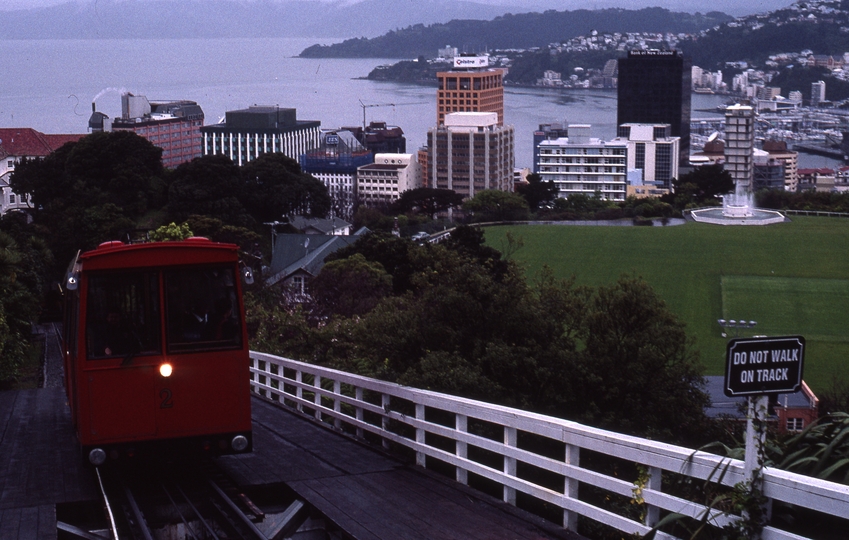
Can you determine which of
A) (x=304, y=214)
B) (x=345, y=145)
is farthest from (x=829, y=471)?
(x=345, y=145)

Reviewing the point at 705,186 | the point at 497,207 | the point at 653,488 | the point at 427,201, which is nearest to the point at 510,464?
the point at 653,488

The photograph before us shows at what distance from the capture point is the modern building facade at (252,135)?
15875 cm

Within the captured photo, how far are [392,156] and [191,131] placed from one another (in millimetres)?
37497

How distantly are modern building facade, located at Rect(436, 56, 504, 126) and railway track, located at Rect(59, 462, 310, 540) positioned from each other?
177127 mm

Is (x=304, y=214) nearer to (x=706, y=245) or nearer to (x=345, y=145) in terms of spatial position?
(x=706, y=245)

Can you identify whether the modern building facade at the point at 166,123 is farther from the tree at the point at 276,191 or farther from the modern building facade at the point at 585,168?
the tree at the point at 276,191

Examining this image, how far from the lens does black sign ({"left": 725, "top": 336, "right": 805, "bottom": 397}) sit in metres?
4.43

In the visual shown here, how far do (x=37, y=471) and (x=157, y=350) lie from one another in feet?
6.32

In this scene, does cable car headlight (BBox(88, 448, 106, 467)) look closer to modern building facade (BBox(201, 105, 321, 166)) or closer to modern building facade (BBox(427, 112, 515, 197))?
modern building facade (BBox(427, 112, 515, 197))

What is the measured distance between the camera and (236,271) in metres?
8.38

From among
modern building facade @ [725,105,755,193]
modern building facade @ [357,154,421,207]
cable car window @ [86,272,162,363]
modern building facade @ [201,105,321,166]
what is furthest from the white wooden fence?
modern building facade @ [201,105,321,166]

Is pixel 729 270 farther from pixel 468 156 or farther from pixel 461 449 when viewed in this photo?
pixel 468 156

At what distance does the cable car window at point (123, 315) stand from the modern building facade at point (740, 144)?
142002 mm

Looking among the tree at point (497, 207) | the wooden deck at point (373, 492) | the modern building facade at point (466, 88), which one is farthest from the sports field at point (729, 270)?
the modern building facade at point (466, 88)
